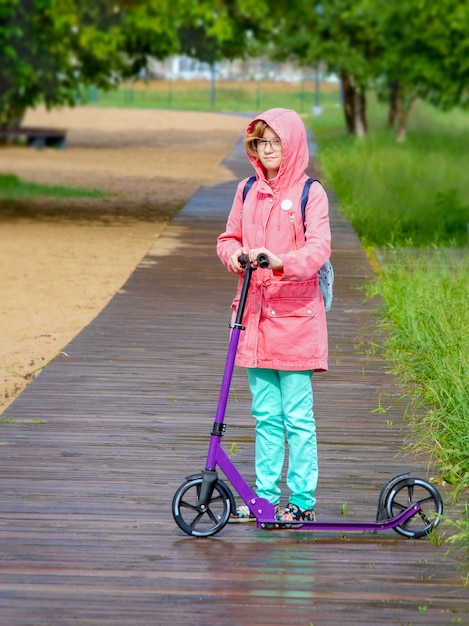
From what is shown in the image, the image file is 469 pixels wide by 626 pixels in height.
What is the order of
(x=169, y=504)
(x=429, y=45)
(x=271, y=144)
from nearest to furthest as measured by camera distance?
1. (x=271, y=144)
2. (x=169, y=504)
3. (x=429, y=45)

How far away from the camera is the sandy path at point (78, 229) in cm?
1020

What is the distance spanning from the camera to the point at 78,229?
1766 centimetres

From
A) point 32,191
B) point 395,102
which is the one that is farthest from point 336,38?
point 32,191

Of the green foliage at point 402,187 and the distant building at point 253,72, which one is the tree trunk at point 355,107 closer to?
the green foliage at point 402,187

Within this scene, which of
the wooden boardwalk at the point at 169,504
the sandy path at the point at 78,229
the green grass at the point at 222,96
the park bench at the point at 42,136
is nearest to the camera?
the wooden boardwalk at the point at 169,504

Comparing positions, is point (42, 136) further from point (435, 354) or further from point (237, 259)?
point (237, 259)

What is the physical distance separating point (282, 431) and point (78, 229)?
12963 mm

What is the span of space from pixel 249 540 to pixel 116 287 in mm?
7716

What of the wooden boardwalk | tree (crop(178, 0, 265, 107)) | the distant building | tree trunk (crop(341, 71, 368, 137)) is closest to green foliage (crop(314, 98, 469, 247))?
tree trunk (crop(341, 71, 368, 137))

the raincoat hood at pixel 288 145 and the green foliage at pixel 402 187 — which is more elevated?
the raincoat hood at pixel 288 145

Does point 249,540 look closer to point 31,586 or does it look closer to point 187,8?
point 31,586

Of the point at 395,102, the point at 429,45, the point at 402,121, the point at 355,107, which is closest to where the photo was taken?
the point at 429,45

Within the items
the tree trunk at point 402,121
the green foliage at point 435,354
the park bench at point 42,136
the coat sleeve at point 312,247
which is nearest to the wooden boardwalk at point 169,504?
the green foliage at point 435,354

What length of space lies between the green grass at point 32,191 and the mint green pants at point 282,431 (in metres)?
17.9
